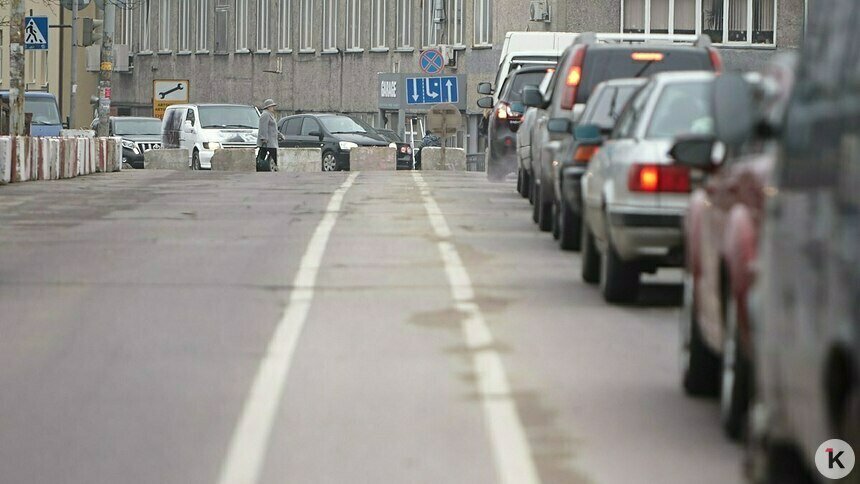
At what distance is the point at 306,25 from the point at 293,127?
22.7 m

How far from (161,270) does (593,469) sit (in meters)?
8.44

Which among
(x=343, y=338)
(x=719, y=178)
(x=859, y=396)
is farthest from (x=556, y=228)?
(x=859, y=396)

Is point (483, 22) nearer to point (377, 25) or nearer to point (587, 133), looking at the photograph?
point (377, 25)

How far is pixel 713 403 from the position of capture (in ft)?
28.8

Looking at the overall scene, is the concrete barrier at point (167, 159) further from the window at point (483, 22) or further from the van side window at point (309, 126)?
the window at point (483, 22)

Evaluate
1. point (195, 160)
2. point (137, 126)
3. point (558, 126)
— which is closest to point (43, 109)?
point (195, 160)

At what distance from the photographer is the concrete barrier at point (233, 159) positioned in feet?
145

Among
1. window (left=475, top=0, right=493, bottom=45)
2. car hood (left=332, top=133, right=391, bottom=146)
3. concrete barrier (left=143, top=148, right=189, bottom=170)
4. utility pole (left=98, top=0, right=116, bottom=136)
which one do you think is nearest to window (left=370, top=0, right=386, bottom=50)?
window (left=475, top=0, right=493, bottom=45)

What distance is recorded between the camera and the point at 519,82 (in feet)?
94.4

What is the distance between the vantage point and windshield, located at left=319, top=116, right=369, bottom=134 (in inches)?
1886

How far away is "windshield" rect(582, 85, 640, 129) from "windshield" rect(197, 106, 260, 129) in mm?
31471

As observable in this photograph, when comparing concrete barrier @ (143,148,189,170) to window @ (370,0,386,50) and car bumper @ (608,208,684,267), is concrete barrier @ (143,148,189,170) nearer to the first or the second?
window @ (370,0,386,50)

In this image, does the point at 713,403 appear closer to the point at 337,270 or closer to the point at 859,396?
the point at 859,396

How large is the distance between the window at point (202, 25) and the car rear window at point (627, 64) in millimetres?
59078
